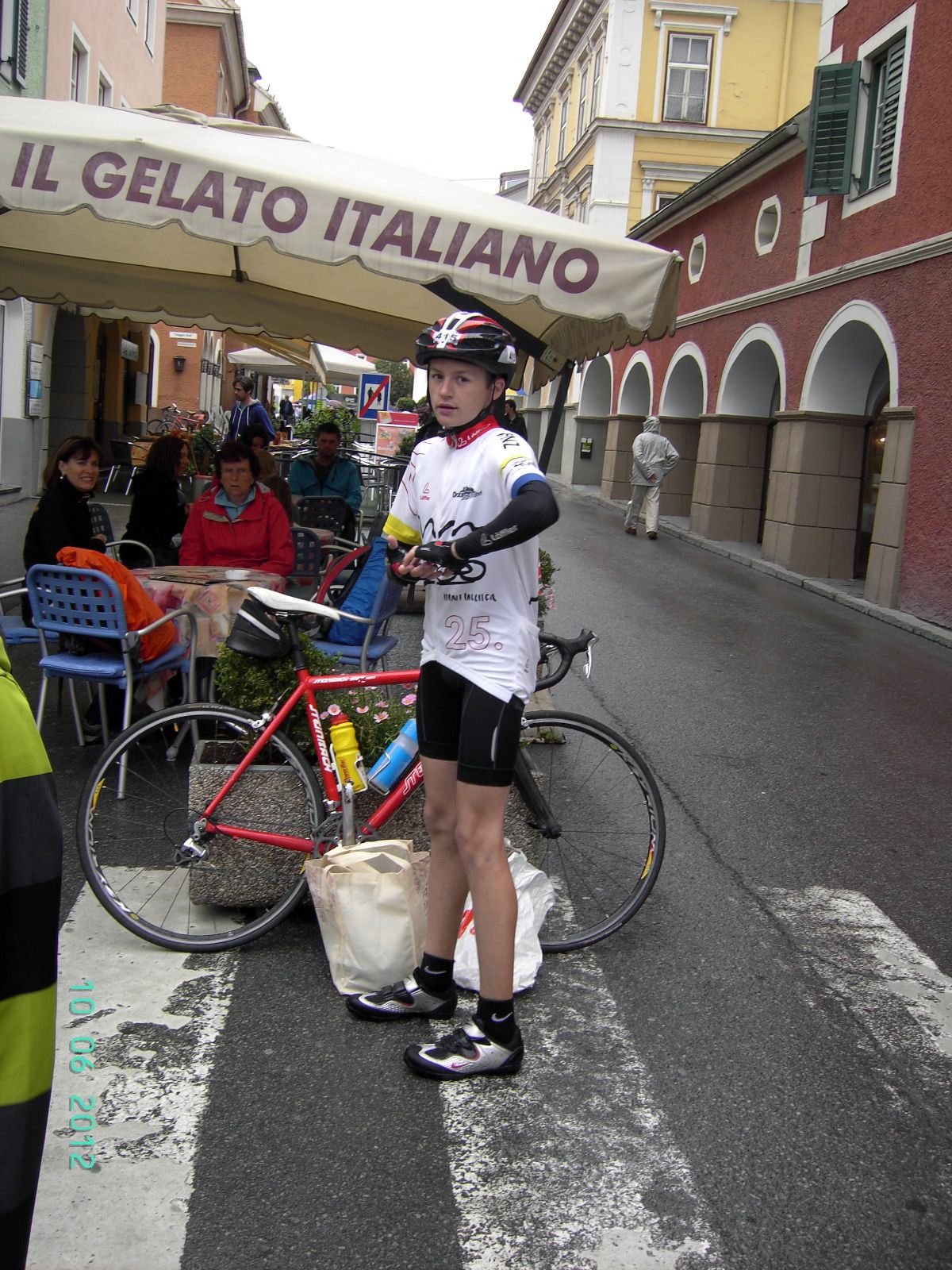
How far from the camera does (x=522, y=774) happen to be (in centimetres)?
447

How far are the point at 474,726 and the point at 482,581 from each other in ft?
1.27

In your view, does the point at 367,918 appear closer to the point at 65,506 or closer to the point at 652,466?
the point at 65,506

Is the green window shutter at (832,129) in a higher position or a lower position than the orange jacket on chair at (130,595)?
higher

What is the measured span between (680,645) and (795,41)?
33303 mm

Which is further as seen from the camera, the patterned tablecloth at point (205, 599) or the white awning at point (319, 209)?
the patterned tablecloth at point (205, 599)

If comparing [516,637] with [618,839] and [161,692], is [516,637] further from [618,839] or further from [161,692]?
[161,692]

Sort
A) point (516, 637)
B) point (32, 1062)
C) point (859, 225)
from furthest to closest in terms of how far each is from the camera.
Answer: point (859, 225)
point (516, 637)
point (32, 1062)

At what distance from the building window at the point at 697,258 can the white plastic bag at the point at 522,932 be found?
21413 millimetres

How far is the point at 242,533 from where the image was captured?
7.55 m

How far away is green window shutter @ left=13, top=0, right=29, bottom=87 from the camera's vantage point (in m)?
16.7

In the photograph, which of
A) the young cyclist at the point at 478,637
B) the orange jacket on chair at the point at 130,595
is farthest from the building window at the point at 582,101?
the young cyclist at the point at 478,637

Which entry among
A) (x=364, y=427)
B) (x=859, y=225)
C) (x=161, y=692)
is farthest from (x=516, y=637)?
(x=364, y=427)

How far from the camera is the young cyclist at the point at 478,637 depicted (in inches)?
132

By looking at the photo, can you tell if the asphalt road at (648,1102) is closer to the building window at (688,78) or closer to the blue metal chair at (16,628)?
the blue metal chair at (16,628)
